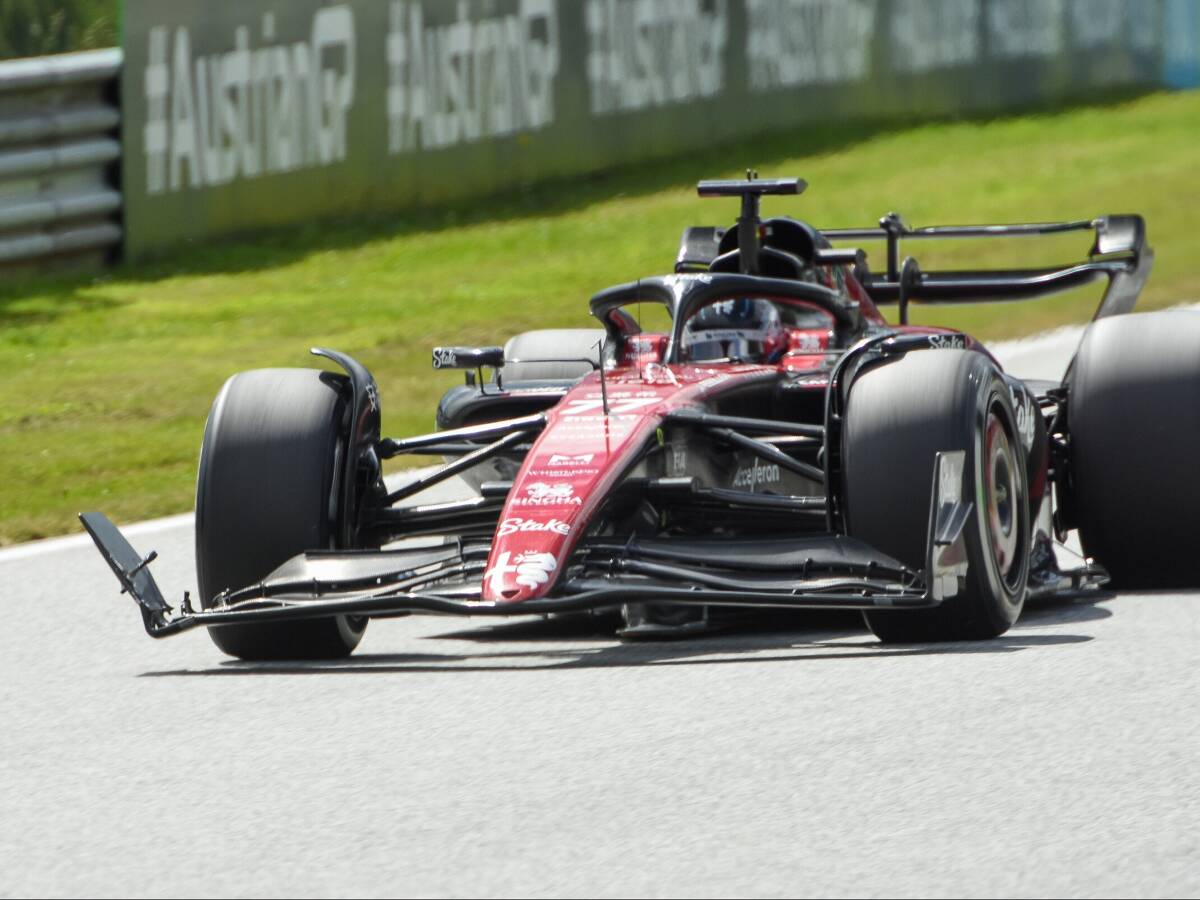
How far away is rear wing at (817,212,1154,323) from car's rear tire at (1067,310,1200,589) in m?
1.44

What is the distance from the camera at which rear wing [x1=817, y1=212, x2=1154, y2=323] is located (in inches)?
365

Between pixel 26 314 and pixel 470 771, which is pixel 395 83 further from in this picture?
pixel 470 771

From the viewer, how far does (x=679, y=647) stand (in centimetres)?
680

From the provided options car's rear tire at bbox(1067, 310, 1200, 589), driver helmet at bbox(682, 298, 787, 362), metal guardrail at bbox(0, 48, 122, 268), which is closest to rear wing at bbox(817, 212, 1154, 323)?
driver helmet at bbox(682, 298, 787, 362)

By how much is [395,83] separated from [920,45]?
7551 mm

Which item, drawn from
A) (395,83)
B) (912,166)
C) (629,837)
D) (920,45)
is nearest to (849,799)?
(629,837)

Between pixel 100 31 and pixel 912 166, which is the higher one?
pixel 100 31

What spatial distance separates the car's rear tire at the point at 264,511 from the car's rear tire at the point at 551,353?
2196 millimetres

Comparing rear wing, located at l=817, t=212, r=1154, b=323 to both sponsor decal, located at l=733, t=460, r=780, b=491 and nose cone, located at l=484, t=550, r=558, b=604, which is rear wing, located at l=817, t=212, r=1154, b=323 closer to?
sponsor decal, located at l=733, t=460, r=780, b=491

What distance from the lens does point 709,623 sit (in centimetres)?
720

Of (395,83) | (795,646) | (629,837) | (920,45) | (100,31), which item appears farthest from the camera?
(920,45)

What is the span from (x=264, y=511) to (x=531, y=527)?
93 cm

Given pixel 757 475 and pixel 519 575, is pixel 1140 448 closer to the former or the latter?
pixel 757 475

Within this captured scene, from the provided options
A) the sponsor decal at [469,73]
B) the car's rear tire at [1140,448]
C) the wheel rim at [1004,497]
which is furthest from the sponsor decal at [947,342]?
the sponsor decal at [469,73]
